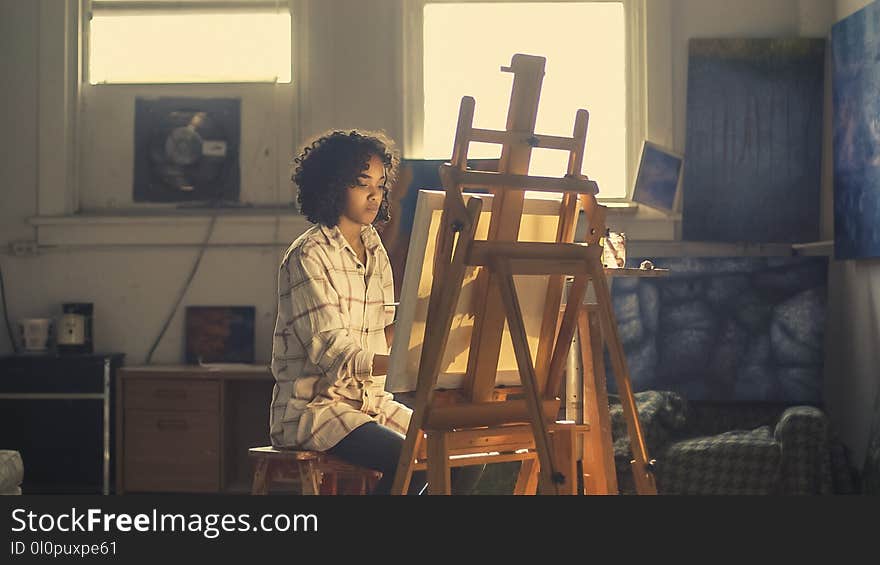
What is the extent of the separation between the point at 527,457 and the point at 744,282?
2.59 meters

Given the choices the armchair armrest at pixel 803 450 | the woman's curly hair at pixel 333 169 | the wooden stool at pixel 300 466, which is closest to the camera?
the wooden stool at pixel 300 466

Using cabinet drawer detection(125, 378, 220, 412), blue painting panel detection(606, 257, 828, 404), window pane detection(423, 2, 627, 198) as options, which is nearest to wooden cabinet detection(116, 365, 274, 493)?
cabinet drawer detection(125, 378, 220, 412)

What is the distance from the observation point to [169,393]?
15.7 ft

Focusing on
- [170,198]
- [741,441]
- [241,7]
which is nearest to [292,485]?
[170,198]

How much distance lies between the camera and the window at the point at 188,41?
5.29 metres

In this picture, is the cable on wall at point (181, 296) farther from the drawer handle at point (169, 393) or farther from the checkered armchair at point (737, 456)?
the checkered armchair at point (737, 456)

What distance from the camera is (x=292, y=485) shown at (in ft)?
15.6

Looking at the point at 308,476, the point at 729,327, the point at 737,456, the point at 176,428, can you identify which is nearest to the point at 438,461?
the point at 308,476

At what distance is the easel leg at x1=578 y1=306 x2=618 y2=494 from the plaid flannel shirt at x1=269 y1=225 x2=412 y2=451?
1.83ft

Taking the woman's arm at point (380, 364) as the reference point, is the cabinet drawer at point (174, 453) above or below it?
below

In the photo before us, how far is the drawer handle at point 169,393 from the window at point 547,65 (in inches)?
63.4

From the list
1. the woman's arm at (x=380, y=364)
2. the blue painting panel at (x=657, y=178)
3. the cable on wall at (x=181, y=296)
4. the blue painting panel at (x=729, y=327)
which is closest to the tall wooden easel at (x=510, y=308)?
the woman's arm at (x=380, y=364)

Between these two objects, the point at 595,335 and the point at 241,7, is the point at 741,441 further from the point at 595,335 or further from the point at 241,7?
the point at 241,7

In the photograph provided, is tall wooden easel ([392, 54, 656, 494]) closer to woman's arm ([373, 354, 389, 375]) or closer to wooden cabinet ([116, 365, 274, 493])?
woman's arm ([373, 354, 389, 375])
